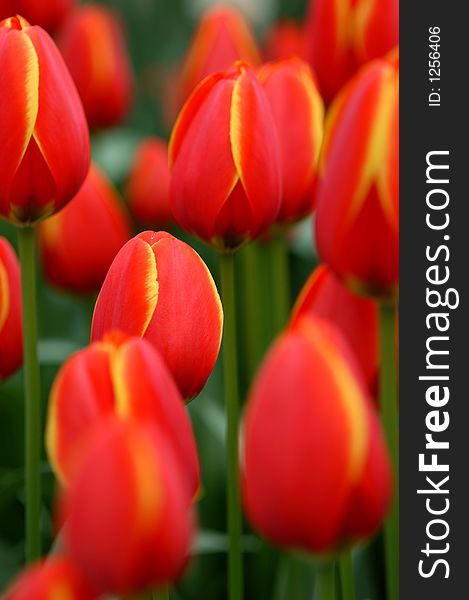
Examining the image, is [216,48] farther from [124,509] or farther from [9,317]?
[124,509]

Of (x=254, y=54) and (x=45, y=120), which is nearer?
(x=45, y=120)

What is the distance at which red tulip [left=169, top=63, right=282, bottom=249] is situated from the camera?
0.73 m

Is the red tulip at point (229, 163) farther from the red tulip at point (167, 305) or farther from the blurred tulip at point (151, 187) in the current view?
the blurred tulip at point (151, 187)

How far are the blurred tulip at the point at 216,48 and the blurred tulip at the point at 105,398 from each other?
30.0 inches

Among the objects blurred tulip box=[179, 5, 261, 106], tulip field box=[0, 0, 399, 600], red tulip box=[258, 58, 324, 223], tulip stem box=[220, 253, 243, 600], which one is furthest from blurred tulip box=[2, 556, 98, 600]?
blurred tulip box=[179, 5, 261, 106]

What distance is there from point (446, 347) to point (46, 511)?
1.27 feet

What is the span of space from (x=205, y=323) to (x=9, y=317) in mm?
176

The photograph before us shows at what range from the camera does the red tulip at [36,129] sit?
0.73 metres

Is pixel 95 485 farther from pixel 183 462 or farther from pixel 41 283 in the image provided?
pixel 41 283

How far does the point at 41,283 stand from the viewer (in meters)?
1.32

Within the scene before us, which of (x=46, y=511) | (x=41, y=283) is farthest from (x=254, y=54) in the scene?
(x=46, y=511)

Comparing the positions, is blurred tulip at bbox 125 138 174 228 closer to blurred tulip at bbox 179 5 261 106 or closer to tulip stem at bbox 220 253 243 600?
blurred tulip at bbox 179 5 261 106

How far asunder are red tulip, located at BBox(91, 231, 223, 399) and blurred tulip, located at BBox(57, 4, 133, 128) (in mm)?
717

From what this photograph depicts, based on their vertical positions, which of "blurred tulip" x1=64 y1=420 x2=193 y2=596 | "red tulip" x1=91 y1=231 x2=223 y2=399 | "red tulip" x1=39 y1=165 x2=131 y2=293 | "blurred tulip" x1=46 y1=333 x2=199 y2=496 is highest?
"red tulip" x1=39 y1=165 x2=131 y2=293
